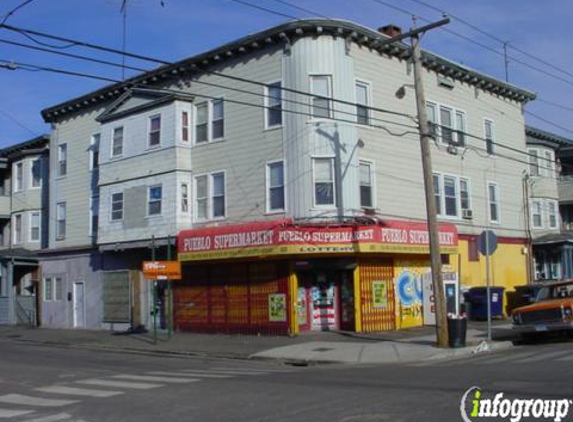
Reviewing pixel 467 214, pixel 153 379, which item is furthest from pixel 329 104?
pixel 153 379

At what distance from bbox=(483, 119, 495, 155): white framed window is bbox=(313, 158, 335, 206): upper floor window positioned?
11.0m

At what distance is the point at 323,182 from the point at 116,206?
1049cm

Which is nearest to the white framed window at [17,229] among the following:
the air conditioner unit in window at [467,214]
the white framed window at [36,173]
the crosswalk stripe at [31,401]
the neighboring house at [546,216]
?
the white framed window at [36,173]

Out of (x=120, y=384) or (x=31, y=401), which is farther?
(x=120, y=384)

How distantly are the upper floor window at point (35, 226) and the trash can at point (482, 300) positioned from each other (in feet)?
75.3

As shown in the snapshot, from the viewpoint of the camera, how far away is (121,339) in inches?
1019

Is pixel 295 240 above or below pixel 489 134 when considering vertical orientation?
below

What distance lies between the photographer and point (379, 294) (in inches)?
990

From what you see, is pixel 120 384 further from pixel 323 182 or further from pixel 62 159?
pixel 62 159

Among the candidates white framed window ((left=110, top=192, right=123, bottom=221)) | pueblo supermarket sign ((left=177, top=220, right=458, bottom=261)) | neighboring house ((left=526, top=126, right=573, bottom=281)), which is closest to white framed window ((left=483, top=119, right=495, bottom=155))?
neighboring house ((left=526, top=126, right=573, bottom=281))

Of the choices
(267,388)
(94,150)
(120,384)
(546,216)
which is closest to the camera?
(267,388)

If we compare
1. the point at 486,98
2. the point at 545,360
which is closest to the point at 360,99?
the point at 486,98

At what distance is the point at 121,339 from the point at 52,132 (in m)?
14.8

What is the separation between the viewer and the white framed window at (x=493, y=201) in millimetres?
32156
